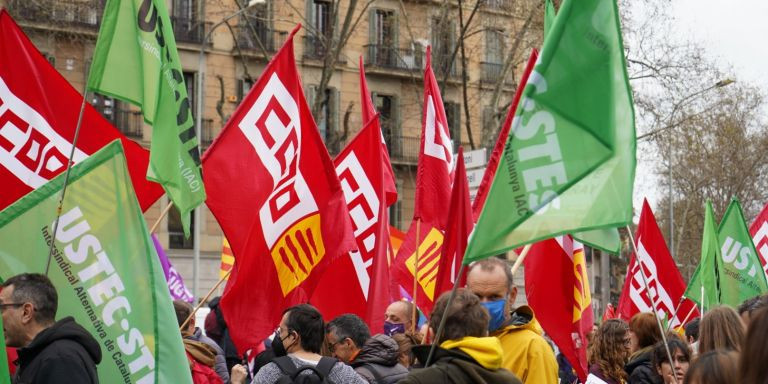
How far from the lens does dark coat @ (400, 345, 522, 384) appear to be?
15.6ft

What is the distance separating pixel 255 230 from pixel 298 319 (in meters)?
1.75

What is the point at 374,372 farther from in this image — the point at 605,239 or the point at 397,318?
the point at 397,318

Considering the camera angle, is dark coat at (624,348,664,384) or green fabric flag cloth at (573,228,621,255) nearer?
green fabric flag cloth at (573,228,621,255)

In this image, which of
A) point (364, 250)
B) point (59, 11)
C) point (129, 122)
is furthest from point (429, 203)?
point (129, 122)

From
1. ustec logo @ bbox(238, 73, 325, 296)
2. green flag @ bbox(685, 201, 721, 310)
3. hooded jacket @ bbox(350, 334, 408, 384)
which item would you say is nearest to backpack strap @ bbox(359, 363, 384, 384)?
hooded jacket @ bbox(350, 334, 408, 384)

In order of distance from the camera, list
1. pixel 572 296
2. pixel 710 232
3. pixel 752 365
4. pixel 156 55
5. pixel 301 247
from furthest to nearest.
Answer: pixel 710 232 < pixel 572 296 < pixel 301 247 < pixel 156 55 < pixel 752 365

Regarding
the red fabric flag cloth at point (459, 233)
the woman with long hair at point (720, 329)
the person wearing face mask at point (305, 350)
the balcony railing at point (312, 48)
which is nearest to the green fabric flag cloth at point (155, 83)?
the person wearing face mask at point (305, 350)

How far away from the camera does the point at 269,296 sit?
26.6 ft

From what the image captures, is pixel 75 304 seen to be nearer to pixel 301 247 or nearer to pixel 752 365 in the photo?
pixel 301 247

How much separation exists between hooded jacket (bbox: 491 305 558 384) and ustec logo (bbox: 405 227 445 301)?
441 cm

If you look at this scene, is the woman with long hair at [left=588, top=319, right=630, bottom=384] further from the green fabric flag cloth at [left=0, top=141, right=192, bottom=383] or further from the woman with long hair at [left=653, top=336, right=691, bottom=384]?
the green fabric flag cloth at [left=0, top=141, right=192, bottom=383]

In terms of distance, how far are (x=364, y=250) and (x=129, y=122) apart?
26.4 m

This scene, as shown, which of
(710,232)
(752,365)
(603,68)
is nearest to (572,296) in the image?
(710,232)

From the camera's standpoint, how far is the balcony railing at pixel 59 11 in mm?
25469
